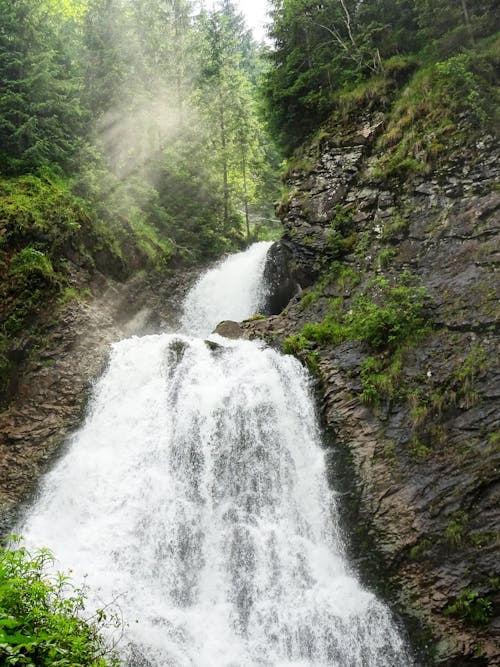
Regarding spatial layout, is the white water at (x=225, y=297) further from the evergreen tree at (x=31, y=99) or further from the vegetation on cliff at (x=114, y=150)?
the evergreen tree at (x=31, y=99)

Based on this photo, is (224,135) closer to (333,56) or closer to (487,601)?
(333,56)

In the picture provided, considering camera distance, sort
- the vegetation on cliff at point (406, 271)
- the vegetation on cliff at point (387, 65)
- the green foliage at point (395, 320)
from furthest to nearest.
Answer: the vegetation on cliff at point (387, 65), the green foliage at point (395, 320), the vegetation on cliff at point (406, 271)

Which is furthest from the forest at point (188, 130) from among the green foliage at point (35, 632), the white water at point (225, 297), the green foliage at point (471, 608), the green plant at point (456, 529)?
the green foliage at point (35, 632)

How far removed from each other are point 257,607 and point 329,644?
1.45m

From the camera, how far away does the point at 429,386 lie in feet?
35.1

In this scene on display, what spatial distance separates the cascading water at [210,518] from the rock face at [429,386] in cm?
93

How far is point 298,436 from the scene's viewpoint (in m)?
11.8

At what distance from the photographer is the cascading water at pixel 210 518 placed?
856cm

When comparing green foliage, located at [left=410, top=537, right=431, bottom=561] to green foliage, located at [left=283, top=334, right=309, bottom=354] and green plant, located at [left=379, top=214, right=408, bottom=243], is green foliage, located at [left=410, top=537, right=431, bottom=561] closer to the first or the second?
green foliage, located at [left=283, top=334, right=309, bottom=354]

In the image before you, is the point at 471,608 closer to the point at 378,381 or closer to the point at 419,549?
the point at 419,549

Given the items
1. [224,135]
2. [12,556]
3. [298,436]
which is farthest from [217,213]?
[12,556]

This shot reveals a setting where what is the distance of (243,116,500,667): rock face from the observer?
342 inches

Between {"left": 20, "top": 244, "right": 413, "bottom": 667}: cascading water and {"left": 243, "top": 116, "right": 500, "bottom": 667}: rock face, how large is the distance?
933mm

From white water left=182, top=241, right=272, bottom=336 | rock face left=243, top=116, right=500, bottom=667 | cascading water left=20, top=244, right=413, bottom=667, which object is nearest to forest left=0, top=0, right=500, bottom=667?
rock face left=243, top=116, right=500, bottom=667
